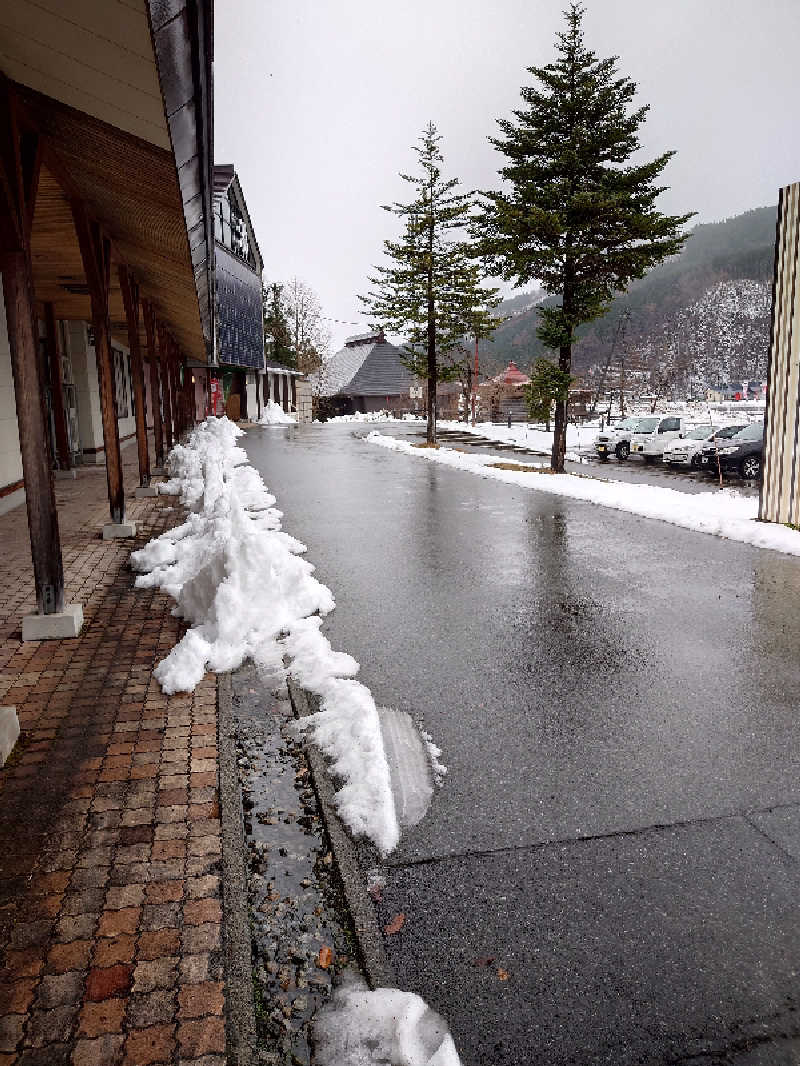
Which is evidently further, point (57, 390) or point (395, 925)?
point (57, 390)

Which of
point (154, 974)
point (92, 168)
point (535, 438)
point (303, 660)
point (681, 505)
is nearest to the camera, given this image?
point (154, 974)

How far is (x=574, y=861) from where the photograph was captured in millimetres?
2871

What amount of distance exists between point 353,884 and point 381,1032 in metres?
0.68

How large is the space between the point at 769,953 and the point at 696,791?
1.05 metres

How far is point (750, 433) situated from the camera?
21.7 m

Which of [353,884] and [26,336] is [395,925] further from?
[26,336]

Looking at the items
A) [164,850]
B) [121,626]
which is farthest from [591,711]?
[121,626]

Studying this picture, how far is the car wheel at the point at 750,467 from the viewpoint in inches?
817

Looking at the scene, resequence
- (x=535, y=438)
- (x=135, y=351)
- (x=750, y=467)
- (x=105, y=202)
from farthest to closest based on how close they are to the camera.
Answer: (x=535, y=438) → (x=750, y=467) → (x=135, y=351) → (x=105, y=202)

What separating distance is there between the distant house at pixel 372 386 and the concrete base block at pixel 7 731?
196 ft

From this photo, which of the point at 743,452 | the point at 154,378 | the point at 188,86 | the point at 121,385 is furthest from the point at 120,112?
the point at 743,452

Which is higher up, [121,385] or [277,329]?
[277,329]

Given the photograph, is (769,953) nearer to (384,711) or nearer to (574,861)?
(574,861)

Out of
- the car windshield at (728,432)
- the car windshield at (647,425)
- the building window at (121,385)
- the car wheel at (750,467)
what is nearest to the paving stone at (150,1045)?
the car wheel at (750,467)
